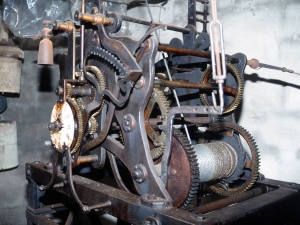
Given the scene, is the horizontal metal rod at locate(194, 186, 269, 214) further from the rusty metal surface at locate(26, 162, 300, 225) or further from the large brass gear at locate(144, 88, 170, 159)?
the large brass gear at locate(144, 88, 170, 159)

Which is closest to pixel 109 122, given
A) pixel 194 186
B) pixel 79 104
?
pixel 79 104

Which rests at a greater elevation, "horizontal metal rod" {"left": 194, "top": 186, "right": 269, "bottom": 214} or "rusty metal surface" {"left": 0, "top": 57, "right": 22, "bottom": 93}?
"rusty metal surface" {"left": 0, "top": 57, "right": 22, "bottom": 93}

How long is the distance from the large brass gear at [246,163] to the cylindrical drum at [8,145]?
1.59 meters

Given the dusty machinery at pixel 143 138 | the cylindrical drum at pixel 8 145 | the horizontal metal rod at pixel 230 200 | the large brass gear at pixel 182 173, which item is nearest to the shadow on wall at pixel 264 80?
→ the dusty machinery at pixel 143 138

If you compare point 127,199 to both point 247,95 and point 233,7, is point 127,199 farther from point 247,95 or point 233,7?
point 233,7

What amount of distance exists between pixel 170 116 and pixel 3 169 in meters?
Result: 1.91

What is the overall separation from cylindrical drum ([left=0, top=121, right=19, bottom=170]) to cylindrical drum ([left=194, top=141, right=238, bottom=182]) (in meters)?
1.67

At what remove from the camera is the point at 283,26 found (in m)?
2.14

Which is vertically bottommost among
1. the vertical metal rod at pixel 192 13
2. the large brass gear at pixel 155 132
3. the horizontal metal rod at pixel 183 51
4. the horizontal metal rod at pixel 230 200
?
the horizontal metal rod at pixel 230 200

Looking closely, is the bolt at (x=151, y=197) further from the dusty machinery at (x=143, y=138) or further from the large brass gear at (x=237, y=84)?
the large brass gear at (x=237, y=84)

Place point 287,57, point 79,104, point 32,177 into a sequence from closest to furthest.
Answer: point 79,104 → point 32,177 → point 287,57

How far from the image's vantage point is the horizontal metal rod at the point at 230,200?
151cm

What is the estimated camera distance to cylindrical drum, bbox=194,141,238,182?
1.58m

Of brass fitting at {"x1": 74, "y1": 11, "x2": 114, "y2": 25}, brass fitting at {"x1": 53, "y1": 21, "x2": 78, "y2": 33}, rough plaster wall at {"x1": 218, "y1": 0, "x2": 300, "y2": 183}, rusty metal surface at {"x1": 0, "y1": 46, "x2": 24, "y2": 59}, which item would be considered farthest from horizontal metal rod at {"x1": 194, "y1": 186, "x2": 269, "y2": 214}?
rusty metal surface at {"x1": 0, "y1": 46, "x2": 24, "y2": 59}
